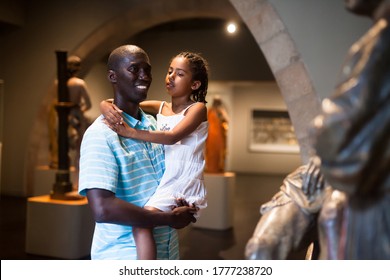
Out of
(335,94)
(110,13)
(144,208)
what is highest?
(110,13)

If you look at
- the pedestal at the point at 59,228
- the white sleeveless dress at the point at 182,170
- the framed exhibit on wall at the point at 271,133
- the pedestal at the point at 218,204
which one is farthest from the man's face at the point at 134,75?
the framed exhibit on wall at the point at 271,133

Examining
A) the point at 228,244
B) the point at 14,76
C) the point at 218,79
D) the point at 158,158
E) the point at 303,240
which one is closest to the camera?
the point at 303,240

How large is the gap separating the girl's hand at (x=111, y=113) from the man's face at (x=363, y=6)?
0.97 m

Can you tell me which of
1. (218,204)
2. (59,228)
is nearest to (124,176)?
(59,228)

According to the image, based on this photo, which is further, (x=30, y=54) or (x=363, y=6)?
(x=30, y=54)

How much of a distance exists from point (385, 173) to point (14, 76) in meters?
9.06

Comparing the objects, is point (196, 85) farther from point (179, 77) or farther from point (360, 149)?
point (360, 149)

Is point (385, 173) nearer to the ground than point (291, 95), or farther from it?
nearer to the ground

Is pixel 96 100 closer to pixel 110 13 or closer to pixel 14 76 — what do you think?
pixel 14 76

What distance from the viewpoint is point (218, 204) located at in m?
6.81

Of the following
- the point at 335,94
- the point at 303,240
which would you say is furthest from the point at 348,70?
the point at 303,240

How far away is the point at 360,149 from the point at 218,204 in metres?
6.10

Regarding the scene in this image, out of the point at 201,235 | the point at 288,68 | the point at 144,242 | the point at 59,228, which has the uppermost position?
the point at 288,68

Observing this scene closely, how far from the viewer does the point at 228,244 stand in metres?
5.84
